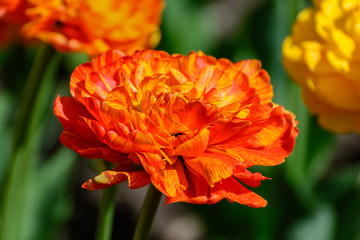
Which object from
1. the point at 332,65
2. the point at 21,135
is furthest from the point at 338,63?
the point at 21,135

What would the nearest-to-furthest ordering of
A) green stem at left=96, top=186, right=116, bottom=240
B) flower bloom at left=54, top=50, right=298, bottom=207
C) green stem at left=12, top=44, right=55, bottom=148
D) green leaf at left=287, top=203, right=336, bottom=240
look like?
flower bloom at left=54, top=50, right=298, bottom=207 < green stem at left=96, top=186, right=116, bottom=240 < green stem at left=12, top=44, right=55, bottom=148 < green leaf at left=287, top=203, right=336, bottom=240

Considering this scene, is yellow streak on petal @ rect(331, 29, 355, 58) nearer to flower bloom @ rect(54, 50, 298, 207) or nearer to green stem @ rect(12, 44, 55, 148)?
flower bloom @ rect(54, 50, 298, 207)

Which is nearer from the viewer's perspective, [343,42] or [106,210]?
[106,210]

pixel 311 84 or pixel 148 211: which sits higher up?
pixel 311 84

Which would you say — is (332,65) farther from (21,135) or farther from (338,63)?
(21,135)

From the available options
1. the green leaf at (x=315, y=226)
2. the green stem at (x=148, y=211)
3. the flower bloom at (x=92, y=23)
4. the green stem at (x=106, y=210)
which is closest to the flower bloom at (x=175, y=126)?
the green stem at (x=148, y=211)

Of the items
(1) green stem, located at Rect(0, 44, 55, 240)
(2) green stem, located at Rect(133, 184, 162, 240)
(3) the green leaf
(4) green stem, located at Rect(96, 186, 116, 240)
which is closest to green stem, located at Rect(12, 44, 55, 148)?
(1) green stem, located at Rect(0, 44, 55, 240)

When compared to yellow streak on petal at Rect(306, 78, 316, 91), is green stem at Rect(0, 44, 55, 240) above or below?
below

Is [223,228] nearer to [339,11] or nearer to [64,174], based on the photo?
[64,174]
